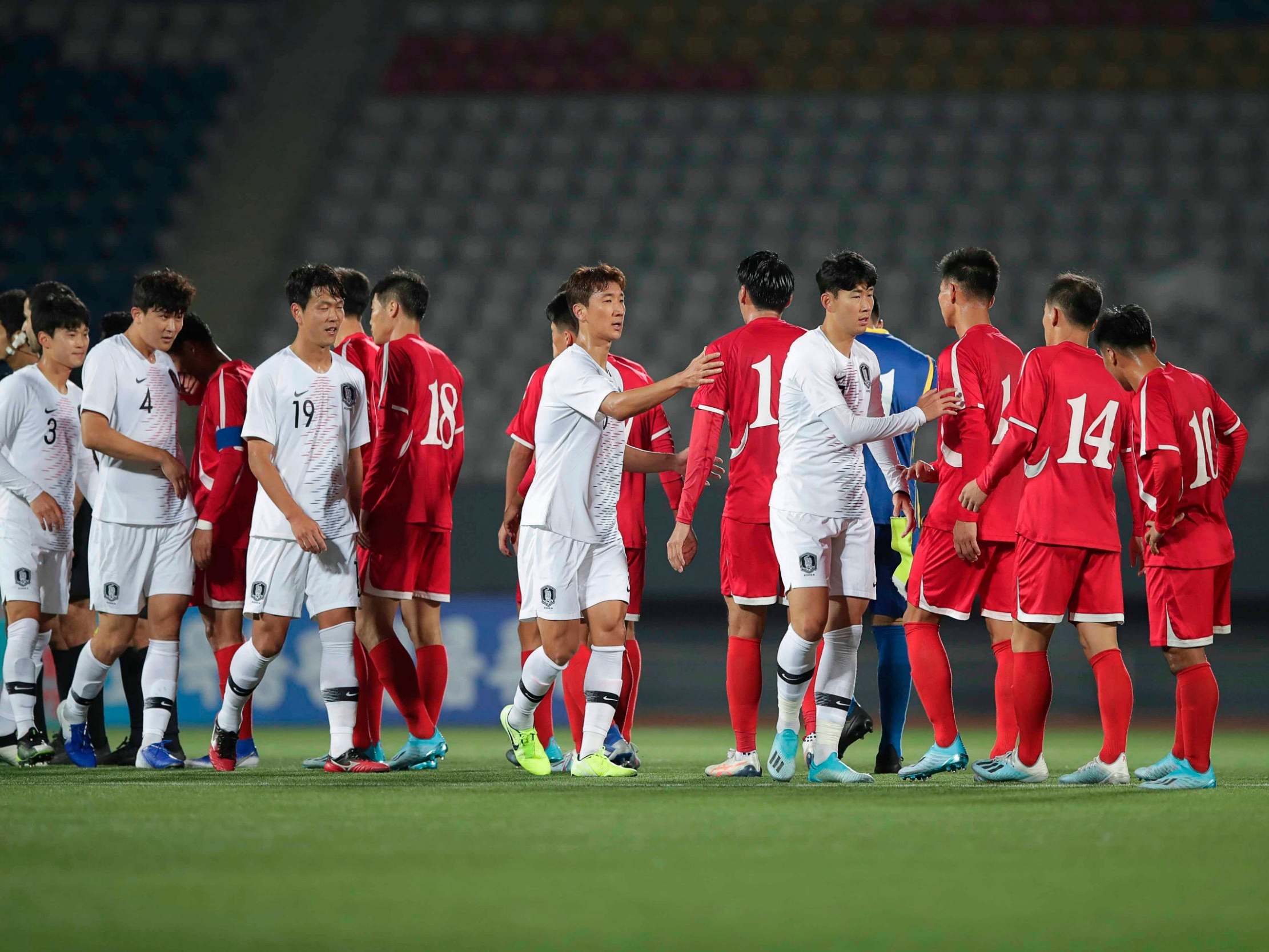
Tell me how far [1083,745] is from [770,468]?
3646 mm

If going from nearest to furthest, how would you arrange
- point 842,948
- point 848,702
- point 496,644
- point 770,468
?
point 842,948 < point 848,702 < point 770,468 < point 496,644

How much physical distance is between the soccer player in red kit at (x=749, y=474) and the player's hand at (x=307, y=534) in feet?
Answer: 4.91

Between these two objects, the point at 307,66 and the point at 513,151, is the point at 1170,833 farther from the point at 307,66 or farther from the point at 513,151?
the point at 307,66

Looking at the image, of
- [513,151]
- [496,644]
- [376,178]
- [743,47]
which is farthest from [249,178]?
[496,644]

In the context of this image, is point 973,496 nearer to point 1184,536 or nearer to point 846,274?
point 1184,536

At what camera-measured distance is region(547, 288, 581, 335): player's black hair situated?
283 inches

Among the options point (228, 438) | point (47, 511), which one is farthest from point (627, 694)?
point (47, 511)

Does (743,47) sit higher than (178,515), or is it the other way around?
(743,47)

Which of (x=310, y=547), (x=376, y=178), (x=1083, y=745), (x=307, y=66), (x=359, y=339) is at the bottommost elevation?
(x=1083, y=745)

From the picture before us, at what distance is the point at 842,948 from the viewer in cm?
286

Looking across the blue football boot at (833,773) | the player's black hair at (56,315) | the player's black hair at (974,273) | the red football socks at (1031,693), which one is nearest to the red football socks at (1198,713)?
the red football socks at (1031,693)

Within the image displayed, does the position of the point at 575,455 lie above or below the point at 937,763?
above

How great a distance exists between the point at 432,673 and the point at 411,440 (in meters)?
1.11

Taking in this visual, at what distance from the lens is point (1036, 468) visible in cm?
592
